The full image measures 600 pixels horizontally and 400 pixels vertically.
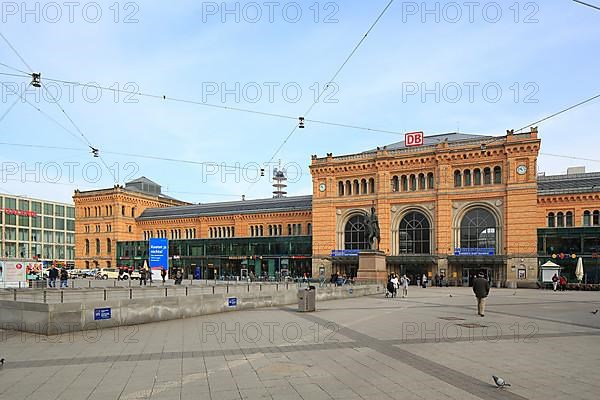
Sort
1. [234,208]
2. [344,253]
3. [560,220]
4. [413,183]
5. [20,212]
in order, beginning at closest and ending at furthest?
[560,220] < [413,183] < [344,253] < [234,208] < [20,212]

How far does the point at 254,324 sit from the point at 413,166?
4721cm

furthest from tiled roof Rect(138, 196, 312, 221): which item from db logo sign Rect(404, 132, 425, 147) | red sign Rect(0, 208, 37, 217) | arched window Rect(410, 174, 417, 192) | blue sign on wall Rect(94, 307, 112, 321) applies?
blue sign on wall Rect(94, 307, 112, 321)

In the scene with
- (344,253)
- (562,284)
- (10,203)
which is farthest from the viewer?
(10,203)

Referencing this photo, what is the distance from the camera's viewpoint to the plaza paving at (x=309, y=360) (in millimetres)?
9117

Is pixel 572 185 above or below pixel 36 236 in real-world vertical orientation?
above

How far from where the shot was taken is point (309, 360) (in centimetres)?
1170

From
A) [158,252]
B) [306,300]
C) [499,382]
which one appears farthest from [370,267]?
[499,382]

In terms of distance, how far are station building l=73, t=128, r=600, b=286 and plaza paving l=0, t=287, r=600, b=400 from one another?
3366 centimetres

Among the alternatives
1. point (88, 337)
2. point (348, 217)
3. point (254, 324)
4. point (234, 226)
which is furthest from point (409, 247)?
point (88, 337)

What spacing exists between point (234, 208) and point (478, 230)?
43260 millimetres

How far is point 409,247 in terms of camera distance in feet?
204

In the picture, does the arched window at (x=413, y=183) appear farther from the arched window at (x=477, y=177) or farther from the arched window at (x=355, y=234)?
the arched window at (x=355, y=234)

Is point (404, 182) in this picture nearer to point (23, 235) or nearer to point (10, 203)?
point (10, 203)

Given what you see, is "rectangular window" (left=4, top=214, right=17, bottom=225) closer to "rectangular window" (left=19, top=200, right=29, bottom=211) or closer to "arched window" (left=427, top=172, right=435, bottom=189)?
"rectangular window" (left=19, top=200, right=29, bottom=211)
